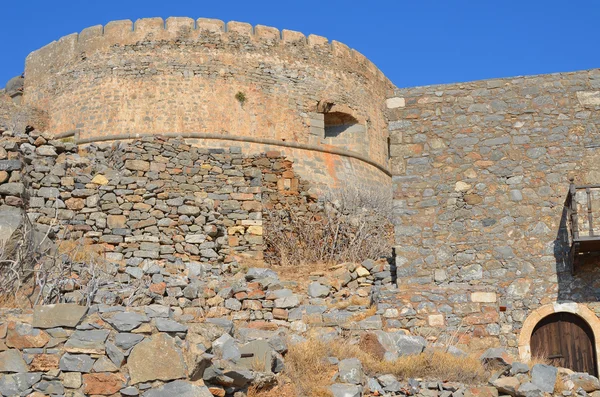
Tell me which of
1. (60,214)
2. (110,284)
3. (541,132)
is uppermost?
(541,132)

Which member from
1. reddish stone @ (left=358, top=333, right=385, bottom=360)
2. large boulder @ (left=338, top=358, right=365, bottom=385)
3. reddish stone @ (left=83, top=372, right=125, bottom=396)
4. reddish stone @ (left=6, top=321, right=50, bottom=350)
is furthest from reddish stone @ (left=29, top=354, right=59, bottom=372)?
reddish stone @ (left=358, top=333, right=385, bottom=360)

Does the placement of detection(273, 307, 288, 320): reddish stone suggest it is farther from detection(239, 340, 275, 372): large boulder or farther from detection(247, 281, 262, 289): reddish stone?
detection(239, 340, 275, 372): large boulder

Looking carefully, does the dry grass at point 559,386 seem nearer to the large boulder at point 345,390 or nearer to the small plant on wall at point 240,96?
the large boulder at point 345,390

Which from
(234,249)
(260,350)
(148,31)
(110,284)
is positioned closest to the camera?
(260,350)

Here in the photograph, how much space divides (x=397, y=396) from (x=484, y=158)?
4.17 metres

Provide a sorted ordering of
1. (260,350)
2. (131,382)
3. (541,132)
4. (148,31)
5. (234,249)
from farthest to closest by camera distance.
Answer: (148,31) < (234,249) < (541,132) < (260,350) < (131,382)

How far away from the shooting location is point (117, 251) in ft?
39.5

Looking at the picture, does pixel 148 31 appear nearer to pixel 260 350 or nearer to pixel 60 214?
pixel 60 214

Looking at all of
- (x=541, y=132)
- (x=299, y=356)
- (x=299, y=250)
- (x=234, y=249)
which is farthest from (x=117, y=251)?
(x=541, y=132)

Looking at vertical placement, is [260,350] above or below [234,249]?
below

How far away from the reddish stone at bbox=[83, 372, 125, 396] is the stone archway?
5358 mm

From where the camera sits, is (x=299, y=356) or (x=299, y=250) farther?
(x=299, y=250)

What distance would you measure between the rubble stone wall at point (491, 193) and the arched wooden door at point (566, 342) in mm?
250

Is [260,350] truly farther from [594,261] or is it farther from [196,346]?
[594,261]
